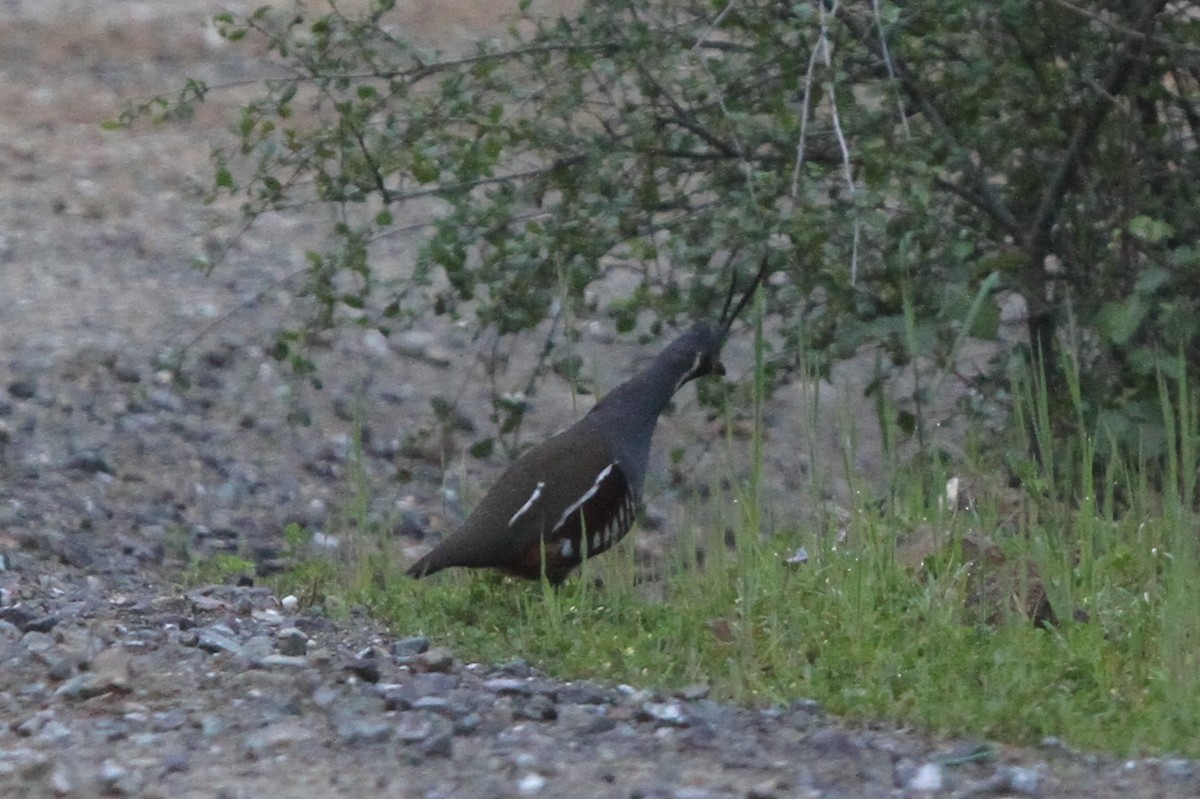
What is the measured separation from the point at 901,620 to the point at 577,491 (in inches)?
43.4

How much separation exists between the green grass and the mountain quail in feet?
0.39

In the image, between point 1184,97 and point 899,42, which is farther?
point 1184,97

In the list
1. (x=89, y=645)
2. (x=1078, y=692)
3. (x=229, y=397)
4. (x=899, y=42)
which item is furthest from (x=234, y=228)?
(x=1078, y=692)

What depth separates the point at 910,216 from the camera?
6.12 m

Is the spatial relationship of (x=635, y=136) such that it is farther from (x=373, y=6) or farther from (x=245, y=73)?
(x=245, y=73)

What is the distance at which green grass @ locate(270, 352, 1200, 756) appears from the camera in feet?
15.2

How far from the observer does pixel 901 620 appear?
16.8 ft

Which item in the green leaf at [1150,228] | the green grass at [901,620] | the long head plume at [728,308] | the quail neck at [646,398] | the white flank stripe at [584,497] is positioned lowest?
the green grass at [901,620]

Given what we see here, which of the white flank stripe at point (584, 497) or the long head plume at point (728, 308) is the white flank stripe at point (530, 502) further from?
the long head plume at point (728, 308)

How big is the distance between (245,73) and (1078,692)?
10583 millimetres

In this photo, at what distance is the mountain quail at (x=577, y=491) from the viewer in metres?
5.71

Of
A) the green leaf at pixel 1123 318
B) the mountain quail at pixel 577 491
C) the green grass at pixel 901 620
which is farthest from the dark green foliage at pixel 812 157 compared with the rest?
the green grass at pixel 901 620

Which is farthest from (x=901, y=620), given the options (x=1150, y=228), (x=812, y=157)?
(x=812, y=157)

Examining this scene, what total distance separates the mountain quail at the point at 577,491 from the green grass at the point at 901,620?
12 cm
